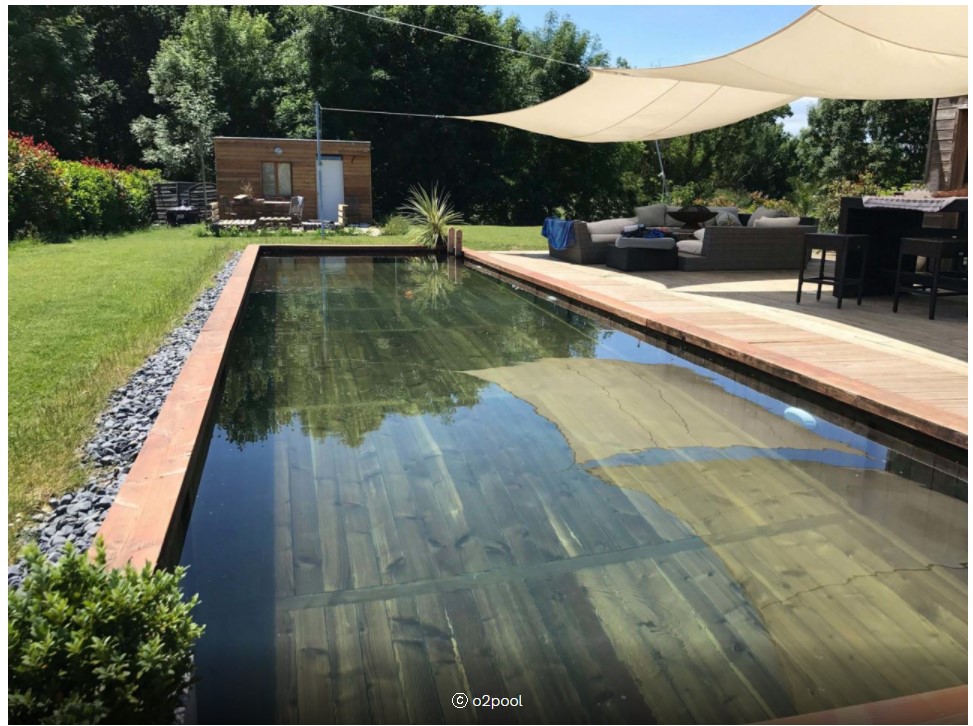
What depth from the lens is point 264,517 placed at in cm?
281

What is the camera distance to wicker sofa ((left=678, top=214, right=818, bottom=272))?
371 inches

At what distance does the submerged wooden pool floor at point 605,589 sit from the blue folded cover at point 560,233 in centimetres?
748

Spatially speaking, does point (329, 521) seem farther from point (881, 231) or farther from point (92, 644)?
point (881, 231)

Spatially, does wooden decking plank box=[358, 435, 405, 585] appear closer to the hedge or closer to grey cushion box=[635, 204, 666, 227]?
grey cushion box=[635, 204, 666, 227]

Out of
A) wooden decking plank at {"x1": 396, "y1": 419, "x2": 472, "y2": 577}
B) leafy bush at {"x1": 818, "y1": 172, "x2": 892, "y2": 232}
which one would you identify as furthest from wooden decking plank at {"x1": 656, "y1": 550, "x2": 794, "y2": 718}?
leafy bush at {"x1": 818, "y1": 172, "x2": 892, "y2": 232}

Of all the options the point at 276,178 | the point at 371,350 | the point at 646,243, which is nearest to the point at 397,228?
the point at 276,178

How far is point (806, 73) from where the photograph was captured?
249 inches

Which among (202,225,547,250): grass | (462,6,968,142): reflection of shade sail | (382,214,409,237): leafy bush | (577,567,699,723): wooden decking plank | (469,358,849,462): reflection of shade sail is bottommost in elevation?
(577,567,699,723): wooden decking plank

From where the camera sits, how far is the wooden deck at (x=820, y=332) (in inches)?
149

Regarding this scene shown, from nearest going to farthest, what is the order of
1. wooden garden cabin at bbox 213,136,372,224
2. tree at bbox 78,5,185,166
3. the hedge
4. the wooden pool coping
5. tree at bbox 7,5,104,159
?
the wooden pool coping, the hedge, wooden garden cabin at bbox 213,136,372,224, tree at bbox 7,5,104,159, tree at bbox 78,5,185,166

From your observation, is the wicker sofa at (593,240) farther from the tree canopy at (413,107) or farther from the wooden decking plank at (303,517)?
the tree canopy at (413,107)

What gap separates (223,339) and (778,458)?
334cm

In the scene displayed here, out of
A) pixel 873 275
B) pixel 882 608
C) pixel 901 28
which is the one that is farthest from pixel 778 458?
pixel 873 275

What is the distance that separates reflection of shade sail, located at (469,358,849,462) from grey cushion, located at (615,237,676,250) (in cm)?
455
